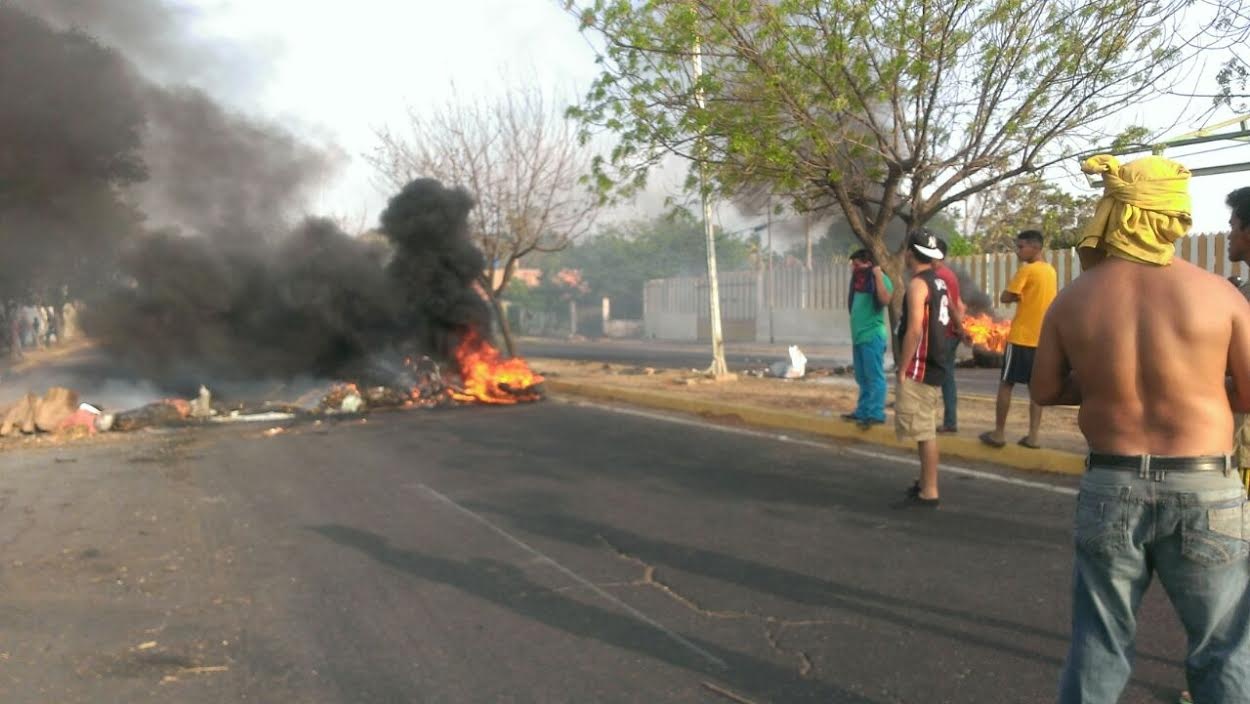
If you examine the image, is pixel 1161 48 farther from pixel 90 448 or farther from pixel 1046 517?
pixel 90 448

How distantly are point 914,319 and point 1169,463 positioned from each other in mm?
3535

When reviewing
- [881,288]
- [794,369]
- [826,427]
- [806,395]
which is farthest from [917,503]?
[794,369]

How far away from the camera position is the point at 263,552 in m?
5.60

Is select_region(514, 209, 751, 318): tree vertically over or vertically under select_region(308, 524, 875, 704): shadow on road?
over

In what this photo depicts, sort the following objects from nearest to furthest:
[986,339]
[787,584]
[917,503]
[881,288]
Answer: [787,584] → [917,503] → [881,288] → [986,339]

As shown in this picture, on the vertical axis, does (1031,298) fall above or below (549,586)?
above

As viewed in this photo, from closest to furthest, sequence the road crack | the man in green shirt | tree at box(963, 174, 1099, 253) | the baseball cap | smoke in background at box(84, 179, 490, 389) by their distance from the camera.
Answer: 1. the road crack
2. the baseball cap
3. the man in green shirt
4. smoke in background at box(84, 179, 490, 389)
5. tree at box(963, 174, 1099, 253)

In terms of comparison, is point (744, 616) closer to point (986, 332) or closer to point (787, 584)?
point (787, 584)

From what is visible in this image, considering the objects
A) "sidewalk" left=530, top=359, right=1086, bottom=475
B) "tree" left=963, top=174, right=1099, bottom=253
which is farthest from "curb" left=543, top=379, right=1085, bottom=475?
"tree" left=963, top=174, right=1099, bottom=253

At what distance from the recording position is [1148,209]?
2.44m

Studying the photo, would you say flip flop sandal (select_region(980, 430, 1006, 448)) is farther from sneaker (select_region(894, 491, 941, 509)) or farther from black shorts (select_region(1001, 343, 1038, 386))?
sneaker (select_region(894, 491, 941, 509))

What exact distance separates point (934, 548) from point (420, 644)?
2.75 metres

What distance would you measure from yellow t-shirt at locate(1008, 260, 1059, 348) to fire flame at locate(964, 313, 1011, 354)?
359 inches

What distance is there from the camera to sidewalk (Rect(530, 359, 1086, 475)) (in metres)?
7.38
